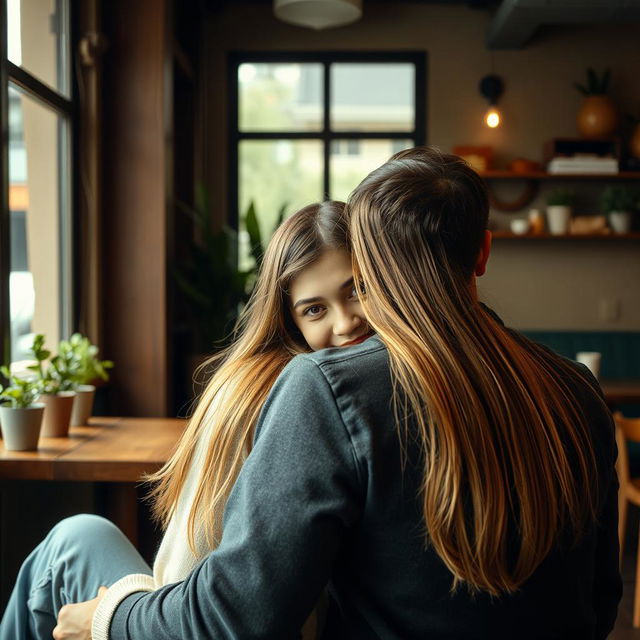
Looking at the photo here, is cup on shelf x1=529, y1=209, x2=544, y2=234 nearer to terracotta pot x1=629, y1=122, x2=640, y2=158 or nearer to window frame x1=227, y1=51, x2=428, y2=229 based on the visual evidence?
terracotta pot x1=629, y1=122, x2=640, y2=158

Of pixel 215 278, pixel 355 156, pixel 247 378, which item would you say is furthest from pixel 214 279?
pixel 247 378

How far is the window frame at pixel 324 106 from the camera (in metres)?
5.07

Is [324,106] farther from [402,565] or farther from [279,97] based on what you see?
[402,565]

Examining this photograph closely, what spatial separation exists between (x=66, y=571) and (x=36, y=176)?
1786mm

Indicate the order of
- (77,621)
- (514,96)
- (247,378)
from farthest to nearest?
(514,96) → (247,378) → (77,621)

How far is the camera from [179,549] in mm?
1160

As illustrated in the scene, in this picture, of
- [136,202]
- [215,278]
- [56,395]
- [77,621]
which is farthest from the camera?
[215,278]

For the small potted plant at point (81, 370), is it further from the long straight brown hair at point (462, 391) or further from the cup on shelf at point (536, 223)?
the cup on shelf at point (536, 223)

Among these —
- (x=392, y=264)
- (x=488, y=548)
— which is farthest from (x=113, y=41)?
(x=488, y=548)

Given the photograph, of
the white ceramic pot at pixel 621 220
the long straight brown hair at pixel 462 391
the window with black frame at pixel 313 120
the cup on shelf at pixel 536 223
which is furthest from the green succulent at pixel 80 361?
the white ceramic pot at pixel 621 220

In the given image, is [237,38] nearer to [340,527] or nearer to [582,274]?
[582,274]

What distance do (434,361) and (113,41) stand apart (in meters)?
3.01

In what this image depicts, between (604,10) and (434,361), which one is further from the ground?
(604,10)

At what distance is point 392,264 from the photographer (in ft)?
2.96
